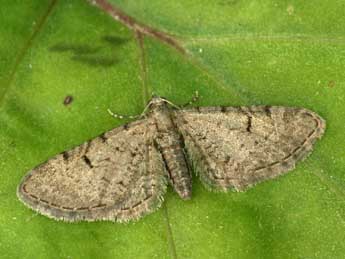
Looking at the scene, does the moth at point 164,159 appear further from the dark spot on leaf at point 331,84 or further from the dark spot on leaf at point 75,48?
the dark spot on leaf at point 75,48

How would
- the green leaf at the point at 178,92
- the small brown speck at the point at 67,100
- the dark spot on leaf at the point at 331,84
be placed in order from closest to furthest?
the green leaf at the point at 178,92 → the dark spot on leaf at the point at 331,84 → the small brown speck at the point at 67,100

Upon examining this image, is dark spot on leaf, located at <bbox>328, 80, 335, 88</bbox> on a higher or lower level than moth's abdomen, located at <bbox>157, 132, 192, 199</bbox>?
higher

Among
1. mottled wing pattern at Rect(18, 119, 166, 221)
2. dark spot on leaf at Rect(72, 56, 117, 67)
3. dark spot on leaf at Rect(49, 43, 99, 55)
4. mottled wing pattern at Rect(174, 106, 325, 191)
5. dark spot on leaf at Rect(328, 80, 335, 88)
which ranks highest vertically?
dark spot on leaf at Rect(49, 43, 99, 55)

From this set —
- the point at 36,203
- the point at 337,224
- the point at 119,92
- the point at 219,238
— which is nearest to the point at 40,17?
the point at 119,92

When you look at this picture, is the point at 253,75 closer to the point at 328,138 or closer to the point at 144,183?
the point at 328,138

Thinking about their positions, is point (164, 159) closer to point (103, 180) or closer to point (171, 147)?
point (171, 147)

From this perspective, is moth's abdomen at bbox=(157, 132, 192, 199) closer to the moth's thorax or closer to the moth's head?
the moth's thorax

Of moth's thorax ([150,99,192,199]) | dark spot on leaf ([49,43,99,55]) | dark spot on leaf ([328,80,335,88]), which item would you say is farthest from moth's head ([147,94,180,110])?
dark spot on leaf ([328,80,335,88])

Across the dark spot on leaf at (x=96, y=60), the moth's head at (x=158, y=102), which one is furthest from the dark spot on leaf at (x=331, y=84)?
the dark spot on leaf at (x=96, y=60)
